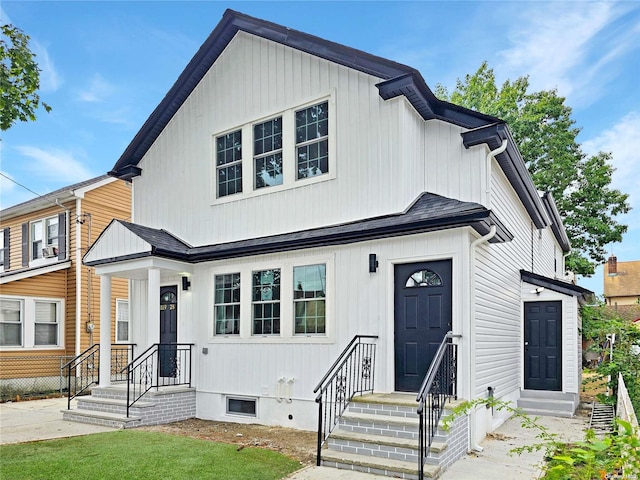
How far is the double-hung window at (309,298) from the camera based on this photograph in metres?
8.50

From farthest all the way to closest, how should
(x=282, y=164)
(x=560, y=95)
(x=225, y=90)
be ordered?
1. (x=560, y=95)
2. (x=225, y=90)
3. (x=282, y=164)

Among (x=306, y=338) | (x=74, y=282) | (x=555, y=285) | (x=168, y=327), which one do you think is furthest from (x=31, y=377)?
(x=555, y=285)

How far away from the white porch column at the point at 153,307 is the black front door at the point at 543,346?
305 inches

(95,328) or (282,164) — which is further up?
(282,164)

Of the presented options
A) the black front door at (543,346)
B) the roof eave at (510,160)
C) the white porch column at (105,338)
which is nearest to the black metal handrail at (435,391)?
the roof eave at (510,160)

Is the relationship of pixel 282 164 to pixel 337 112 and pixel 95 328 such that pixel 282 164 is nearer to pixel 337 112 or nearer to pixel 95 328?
pixel 337 112

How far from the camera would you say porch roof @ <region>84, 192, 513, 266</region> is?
713cm

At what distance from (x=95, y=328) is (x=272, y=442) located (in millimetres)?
10042

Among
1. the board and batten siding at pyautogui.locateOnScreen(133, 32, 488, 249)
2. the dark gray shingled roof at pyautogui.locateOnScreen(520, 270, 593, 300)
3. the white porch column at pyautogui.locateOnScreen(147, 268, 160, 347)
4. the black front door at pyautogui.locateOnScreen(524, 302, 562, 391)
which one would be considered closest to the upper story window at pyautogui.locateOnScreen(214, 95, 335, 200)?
the board and batten siding at pyautogui.locateOnScreen(133, 32, 488, 249)

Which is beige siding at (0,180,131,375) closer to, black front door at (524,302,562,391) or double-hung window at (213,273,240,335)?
double-hung window at (213,273,240,335)

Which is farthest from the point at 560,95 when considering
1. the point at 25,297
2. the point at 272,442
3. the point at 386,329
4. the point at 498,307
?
the point at 25,297

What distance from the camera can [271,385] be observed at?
892 cm

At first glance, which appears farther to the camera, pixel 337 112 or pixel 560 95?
pixel 560 95

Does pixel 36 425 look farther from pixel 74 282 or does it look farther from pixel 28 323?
pixel 74 282
